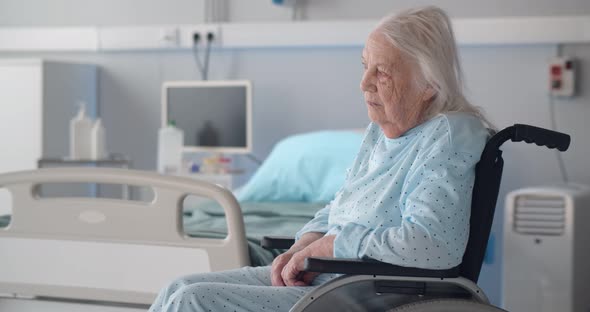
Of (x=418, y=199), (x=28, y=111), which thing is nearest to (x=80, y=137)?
(x=28, y=111)

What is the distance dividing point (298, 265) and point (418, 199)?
1.00ft

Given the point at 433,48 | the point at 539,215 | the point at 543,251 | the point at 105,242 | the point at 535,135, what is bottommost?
the point at 543,251

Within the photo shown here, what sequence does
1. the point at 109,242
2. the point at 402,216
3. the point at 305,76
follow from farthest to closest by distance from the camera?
1. the point at 305,76
2. the point at 109,242
3. the point at 402,216

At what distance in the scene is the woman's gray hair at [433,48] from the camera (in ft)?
5.95

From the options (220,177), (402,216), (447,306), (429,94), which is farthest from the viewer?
(220,177)

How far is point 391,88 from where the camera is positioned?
1.87 m

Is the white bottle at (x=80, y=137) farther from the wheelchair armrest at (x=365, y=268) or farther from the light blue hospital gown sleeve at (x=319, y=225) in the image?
the wheelchair armrest at (x=365, y=268)

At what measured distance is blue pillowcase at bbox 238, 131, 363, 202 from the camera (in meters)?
3.93

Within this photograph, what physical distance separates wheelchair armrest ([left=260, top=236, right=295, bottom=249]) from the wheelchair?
13.8 inches

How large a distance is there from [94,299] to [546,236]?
1.87 m

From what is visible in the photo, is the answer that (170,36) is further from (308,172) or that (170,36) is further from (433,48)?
(433,48)

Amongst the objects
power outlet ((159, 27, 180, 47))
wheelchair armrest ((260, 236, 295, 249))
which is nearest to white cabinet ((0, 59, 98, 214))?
power outlet ((159, 27, 180, 47))

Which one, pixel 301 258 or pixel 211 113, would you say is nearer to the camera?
pixel 301 258

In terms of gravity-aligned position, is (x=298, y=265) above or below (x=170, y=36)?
below
